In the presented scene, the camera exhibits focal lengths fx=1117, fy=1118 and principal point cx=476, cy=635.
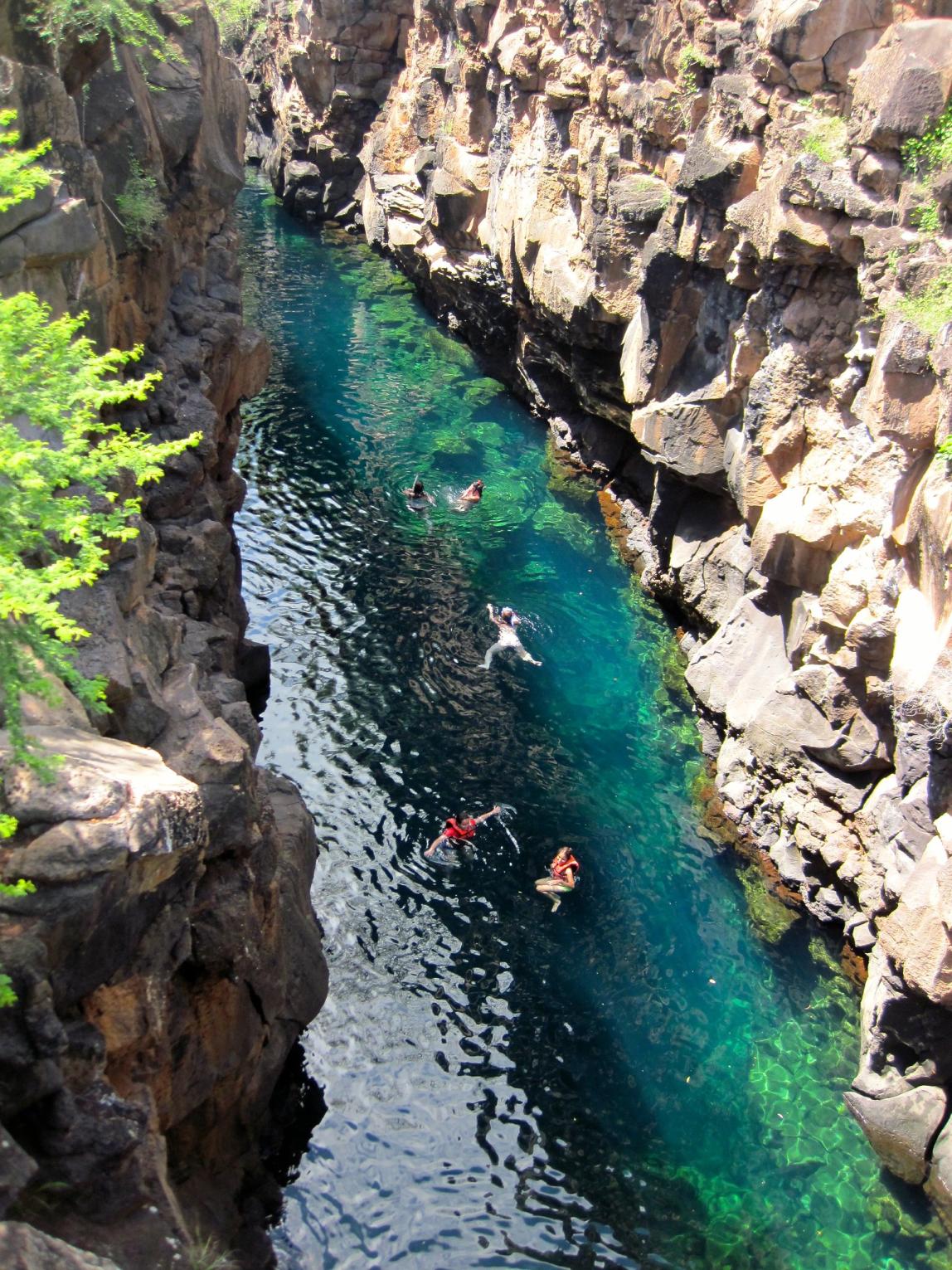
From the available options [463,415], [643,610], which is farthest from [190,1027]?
[463,415]

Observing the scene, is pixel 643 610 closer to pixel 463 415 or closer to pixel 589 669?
pixel 589 669

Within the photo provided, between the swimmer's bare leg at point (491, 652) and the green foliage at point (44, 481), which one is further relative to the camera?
the swimmer's bare leg at point (491, 652)

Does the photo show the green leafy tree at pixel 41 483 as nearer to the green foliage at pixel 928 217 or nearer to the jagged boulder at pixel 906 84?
the green foliage at pixel 928 217

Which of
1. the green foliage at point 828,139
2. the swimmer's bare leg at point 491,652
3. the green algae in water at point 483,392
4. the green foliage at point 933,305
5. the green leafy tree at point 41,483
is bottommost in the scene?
the swimmer's bare leg at point 491,652

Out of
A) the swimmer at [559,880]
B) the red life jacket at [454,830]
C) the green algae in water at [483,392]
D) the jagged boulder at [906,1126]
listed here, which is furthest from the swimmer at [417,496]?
the jagged boulder at [906,1126]

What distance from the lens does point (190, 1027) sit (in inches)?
512

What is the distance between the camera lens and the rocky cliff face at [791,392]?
16.2m

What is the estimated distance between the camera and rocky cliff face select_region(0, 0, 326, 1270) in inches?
385

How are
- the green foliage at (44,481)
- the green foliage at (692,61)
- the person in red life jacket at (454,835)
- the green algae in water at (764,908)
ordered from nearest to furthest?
the green foliage at (44,481)
the green algae in water at (764,908)
the person in red life jacket at (454,835)
the green foliage at (692,61)

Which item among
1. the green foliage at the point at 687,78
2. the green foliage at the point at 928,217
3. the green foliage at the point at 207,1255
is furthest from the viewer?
the green foliage at the point at 687,78

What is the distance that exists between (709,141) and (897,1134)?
63.7 ft

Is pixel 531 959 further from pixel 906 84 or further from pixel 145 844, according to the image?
pixel 906 84

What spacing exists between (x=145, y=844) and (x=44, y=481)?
342cm

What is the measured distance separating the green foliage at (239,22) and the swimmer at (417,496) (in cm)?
2230
